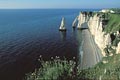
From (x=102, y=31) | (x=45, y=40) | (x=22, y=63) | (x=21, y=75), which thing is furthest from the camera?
(x=45, y=40)

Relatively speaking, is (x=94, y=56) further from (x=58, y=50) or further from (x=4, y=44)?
(x=4, y=44)

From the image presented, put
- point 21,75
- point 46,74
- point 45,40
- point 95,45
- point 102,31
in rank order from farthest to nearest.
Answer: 1. point 45,40
2. point 95,45
3. point 102,31
4. point 21,75
5. point 46,74

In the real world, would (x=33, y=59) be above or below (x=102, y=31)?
below

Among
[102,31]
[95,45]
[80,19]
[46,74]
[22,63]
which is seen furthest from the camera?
[80,19]

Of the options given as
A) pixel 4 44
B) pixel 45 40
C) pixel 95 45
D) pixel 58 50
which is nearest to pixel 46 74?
pixel 58 50

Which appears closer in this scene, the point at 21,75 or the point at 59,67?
the point at 59,67

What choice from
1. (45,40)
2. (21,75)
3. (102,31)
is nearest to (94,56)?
(102,31)

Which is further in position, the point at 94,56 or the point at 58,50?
the point at 58,50

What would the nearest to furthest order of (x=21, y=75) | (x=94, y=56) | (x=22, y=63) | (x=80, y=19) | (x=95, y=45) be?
(x=21, y=75) < (x=22, y=63) < (x=94, y=56) < (x=95, y=45) < (x=80, y=19)

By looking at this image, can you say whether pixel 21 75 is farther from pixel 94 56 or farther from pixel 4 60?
pixel 94 56
